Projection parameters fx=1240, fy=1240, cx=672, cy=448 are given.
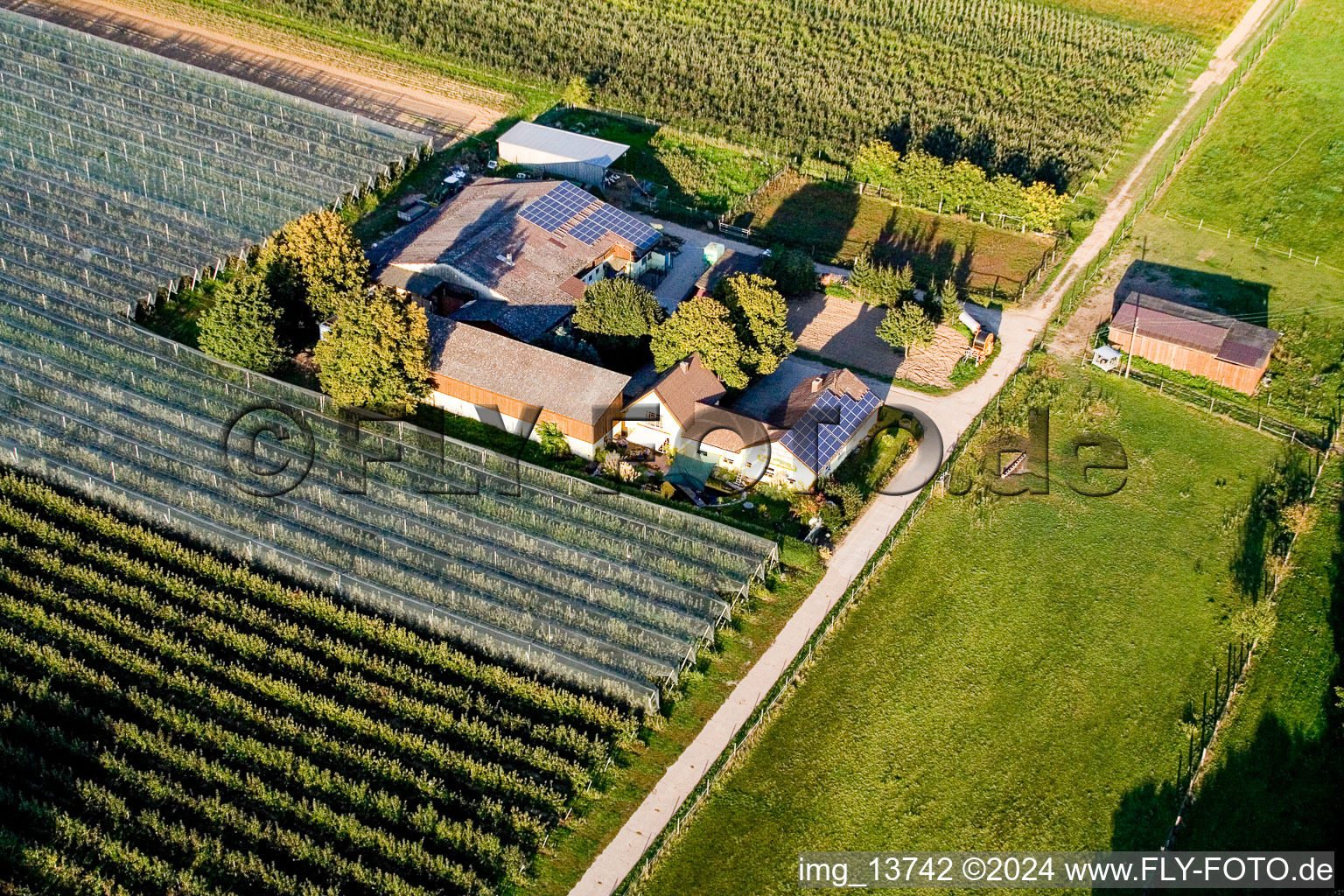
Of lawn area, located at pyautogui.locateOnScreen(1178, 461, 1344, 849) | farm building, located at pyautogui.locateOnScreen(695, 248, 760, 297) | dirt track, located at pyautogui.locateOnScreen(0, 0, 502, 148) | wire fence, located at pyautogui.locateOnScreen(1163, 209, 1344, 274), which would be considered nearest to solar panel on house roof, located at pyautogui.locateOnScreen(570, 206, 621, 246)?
farm building, located at pyautogui.locateOnScreen(695, 248, 760, 297)

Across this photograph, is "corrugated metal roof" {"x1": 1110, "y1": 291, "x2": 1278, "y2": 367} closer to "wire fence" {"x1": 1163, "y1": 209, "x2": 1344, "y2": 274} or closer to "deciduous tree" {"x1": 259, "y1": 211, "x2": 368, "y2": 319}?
"wire fence" {"x1": 1163, "y1": 209, "x2": 1344, "y2": 274}

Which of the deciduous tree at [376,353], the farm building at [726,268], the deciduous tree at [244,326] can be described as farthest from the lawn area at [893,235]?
the deciduous tree at [244,326]

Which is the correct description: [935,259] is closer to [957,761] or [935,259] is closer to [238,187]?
[957,761]

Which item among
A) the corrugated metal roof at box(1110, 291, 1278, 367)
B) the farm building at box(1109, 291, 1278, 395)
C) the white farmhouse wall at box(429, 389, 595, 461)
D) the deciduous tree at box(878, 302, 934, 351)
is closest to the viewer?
the white farmhouse wall at box(429, 389, 595, 461)

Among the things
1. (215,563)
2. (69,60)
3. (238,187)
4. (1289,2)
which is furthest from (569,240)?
(1289,2)

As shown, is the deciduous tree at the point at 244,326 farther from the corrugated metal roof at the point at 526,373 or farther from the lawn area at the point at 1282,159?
the lawn area at the point at 1282,159

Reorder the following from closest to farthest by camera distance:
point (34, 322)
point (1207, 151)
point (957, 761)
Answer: point (957, 761) → point (34, 322) → point (1207, 151)

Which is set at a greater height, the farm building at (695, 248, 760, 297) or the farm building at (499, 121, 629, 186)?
the farm building at (499, 121, 629, 186)
